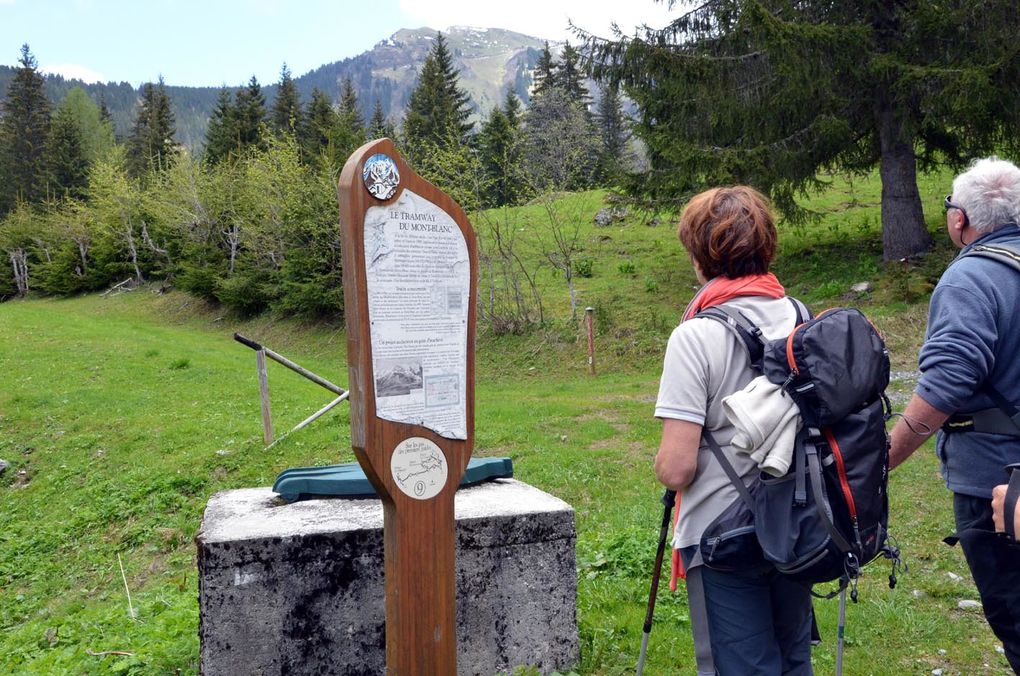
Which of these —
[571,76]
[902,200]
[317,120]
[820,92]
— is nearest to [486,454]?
[820,92]

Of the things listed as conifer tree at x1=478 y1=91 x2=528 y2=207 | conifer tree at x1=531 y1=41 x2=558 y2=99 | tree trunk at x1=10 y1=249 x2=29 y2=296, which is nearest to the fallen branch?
tree trunk at x1=10 y1=249 x2=29 y2=296

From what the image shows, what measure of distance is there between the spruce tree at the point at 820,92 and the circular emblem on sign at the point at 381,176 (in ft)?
38.1

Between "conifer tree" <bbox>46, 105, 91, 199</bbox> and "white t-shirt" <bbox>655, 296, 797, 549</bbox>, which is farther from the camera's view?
"conifer tree" <bbox>46, 105, 91, 199</bbox>

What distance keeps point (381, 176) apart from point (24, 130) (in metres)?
62.7

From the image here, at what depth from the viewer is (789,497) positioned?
2178mm

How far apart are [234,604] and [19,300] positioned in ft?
144

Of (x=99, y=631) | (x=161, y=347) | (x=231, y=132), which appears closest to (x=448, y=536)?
(x=99, y=631)

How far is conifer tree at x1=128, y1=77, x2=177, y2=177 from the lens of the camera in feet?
175

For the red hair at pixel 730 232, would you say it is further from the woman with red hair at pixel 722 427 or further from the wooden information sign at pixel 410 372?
the wooden information sign at pixel 410 372

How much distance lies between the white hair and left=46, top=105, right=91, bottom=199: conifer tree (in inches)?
2279

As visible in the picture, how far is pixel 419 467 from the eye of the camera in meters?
2.89

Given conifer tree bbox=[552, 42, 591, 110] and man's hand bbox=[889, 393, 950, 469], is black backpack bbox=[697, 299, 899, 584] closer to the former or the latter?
man's hand bbox=[889, 393, 950, 469]

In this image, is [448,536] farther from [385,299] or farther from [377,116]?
[377,116]

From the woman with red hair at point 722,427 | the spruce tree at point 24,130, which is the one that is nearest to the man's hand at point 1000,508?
the woman with red hair at point 722,427
